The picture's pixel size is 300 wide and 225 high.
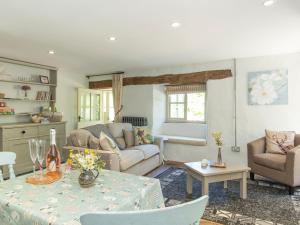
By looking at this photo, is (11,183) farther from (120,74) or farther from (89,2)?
(120,74)

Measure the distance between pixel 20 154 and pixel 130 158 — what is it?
2.22 meters

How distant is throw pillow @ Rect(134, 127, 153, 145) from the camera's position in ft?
14.7

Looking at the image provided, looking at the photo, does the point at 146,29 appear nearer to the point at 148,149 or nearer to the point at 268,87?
the point at 148,149

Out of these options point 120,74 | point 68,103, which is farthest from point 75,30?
point 68,103

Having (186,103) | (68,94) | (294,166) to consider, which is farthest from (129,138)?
(294,166)

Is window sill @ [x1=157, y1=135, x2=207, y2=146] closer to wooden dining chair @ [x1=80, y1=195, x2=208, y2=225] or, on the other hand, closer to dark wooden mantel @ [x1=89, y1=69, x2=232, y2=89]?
dark wooden mantel @ [x1=89, y1=69, x2=232, y2=89]

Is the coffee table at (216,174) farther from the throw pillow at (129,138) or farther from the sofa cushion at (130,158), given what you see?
the throw pillow at (129,138)

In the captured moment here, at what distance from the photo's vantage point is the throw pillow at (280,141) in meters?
3.51

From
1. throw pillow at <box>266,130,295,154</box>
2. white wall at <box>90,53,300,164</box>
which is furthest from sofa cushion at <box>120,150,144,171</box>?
throw pillow at <box>266,130,295,154</box>

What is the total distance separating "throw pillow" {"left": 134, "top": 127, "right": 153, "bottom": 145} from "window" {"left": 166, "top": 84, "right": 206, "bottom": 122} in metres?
1.03

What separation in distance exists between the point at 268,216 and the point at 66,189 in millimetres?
2337

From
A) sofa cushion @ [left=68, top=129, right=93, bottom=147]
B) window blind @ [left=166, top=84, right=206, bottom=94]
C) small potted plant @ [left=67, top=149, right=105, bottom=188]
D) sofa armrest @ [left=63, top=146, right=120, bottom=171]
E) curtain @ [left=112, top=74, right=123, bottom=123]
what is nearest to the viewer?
small potted plant @ [left=67, top=149, right=105, bottom=188]

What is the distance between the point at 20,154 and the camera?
4.04 m

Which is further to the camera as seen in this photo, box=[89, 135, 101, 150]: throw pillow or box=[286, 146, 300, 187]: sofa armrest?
box=[89, 135, 101, 150]: throw pillow
